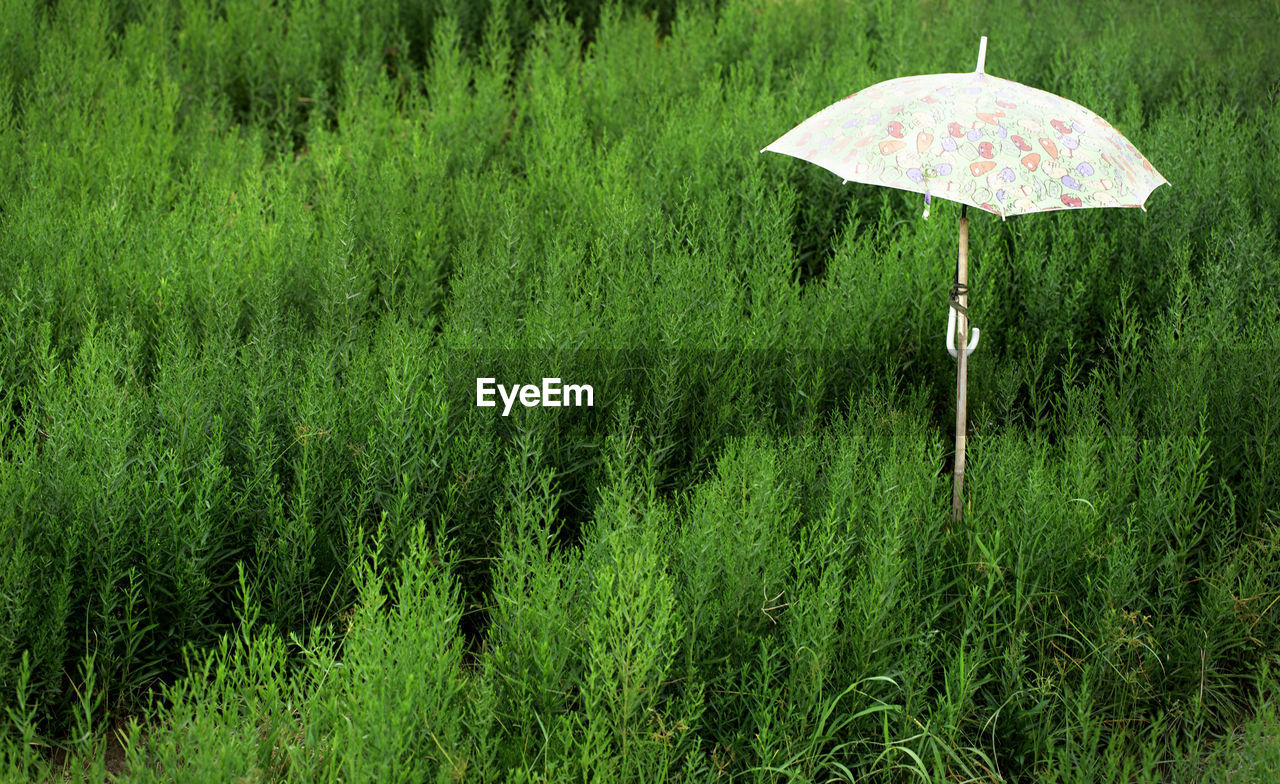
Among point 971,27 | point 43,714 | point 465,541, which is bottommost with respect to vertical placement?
point 43,714

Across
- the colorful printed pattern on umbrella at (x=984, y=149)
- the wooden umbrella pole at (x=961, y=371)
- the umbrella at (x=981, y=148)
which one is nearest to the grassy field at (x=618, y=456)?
the wooden umbrella pole at (x=961, y=371)

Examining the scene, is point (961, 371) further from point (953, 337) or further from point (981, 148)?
point (981, 148)

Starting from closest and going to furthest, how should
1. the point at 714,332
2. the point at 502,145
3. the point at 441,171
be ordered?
the point at 714,332
the point at 441,171
the point at 502,145

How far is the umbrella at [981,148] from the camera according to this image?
327 cm

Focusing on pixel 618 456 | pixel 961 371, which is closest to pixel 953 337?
pixel 961 371

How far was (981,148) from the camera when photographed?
3.32 meters

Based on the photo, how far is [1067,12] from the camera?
792 centimetres

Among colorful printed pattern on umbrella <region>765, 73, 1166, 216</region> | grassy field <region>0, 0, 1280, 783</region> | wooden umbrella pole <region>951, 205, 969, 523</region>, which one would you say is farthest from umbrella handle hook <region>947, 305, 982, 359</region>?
colorful printed pattern on umbrella <region>765, 73, 1166, 216</region>

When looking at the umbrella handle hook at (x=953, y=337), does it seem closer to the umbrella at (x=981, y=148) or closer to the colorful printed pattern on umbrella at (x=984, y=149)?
the umbrella at (x=981, y=148)

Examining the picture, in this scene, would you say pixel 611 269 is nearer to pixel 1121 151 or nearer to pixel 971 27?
pixel 1121 151

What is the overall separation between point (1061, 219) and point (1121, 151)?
5.54 ft

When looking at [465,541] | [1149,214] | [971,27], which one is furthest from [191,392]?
[971,27]

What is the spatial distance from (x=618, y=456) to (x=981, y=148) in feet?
5.19

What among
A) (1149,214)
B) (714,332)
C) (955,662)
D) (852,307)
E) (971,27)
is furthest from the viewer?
(971,27)
